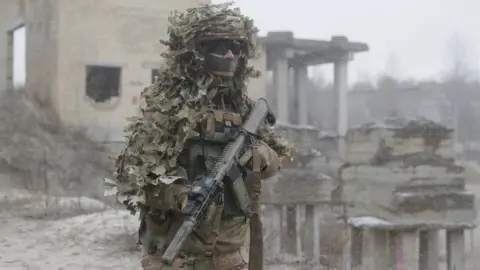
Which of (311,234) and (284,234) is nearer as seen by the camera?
(311,234)

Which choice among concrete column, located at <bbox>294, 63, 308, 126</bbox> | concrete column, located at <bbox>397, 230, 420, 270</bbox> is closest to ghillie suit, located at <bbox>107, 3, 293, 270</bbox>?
concrete column, located at <bbox>397, 230, 420, 270</bbox>

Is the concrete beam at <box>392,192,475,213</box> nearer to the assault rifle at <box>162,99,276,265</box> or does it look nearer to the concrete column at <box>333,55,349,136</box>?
the assault rifle at <box>162,99,276,265</box>

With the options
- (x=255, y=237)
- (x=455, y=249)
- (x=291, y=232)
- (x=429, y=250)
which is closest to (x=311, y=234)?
(x=291, y=232)

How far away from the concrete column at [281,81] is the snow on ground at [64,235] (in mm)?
8322

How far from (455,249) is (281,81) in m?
10.9

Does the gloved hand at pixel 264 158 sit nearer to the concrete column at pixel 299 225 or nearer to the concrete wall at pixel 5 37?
the concrete column at pixel 299 225

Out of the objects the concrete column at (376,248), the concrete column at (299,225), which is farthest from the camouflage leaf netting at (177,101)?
the concrete column at (299,225)

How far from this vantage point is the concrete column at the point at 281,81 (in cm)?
1752

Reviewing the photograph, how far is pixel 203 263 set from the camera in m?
3.16

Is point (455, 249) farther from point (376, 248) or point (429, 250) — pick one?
point (376, 248)

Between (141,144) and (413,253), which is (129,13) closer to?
(413,253)

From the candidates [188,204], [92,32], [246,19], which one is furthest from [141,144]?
[92,32]

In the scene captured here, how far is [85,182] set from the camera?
43.5 feet

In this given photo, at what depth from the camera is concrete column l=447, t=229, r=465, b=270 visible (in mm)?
7090
